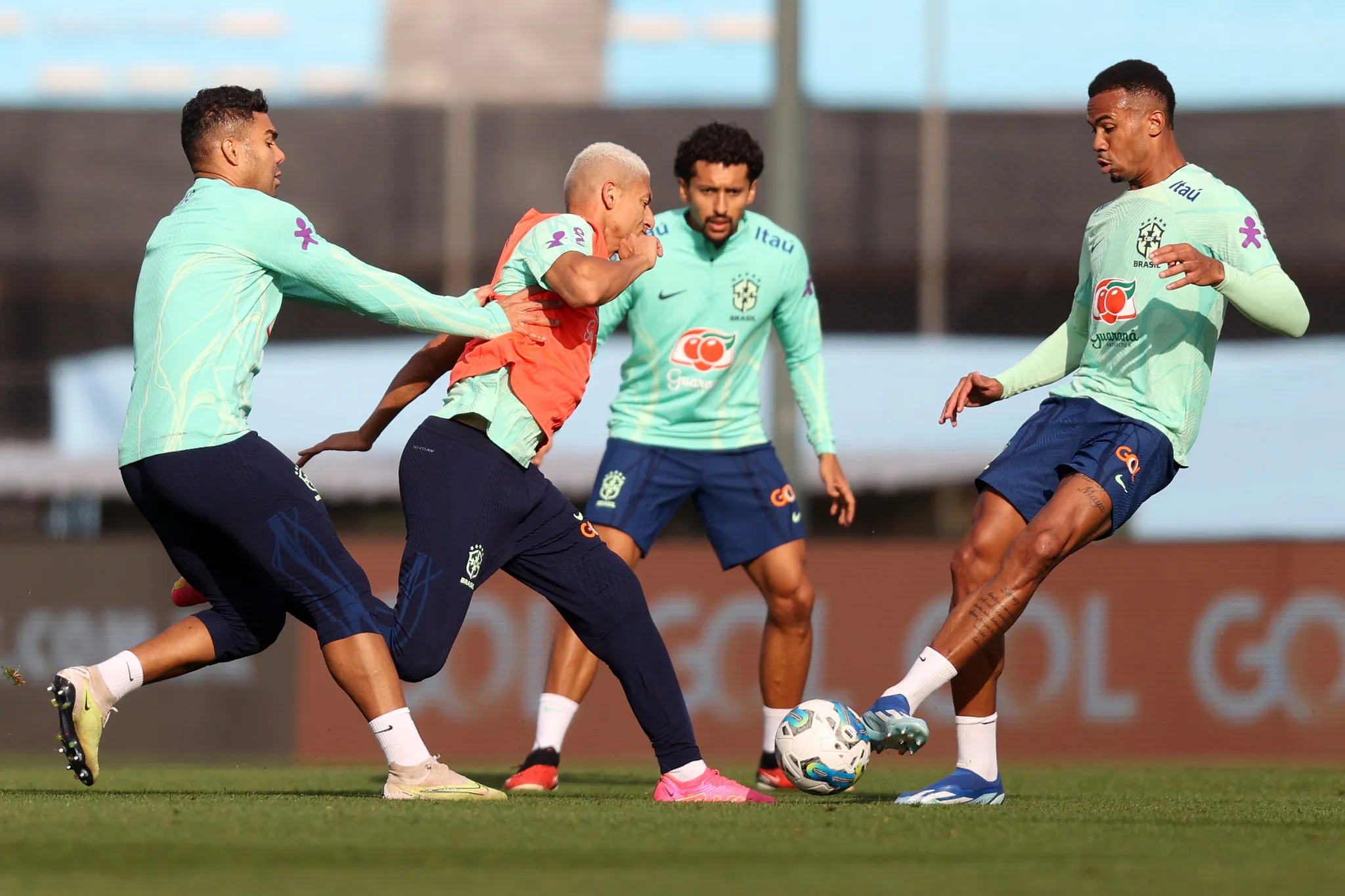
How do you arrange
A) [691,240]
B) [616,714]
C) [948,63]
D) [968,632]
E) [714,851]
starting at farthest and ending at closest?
1. [948,63]
2. [616,714]
3. [691,240]
4. [968,632]
5. [714,851]

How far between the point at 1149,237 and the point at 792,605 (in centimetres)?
198

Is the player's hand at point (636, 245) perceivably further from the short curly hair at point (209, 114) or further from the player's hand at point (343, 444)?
the short curly hair at point (209, 114)

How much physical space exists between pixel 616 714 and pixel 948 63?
4.35 m

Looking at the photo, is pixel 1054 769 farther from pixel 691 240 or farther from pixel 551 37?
pixel 551 37

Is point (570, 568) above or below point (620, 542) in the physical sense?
above

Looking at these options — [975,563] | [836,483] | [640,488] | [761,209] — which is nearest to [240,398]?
[640,488]

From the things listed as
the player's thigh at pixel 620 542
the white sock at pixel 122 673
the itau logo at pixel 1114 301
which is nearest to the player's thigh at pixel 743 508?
the player's thigh at pixel 620 542

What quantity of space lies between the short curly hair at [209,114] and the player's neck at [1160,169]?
2650 millimetres

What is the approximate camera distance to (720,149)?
6.83 metres

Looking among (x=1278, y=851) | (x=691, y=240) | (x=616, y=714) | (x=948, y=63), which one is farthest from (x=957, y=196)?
(x=1278, y=851)

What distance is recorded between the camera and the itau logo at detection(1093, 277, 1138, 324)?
5.74 metres

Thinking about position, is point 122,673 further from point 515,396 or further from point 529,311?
point 529,311

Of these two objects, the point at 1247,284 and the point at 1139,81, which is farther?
the point at 1139,81

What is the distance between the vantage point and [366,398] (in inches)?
449
